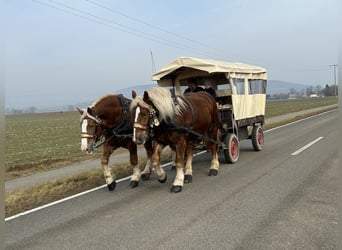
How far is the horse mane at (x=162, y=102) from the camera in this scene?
6.98 m

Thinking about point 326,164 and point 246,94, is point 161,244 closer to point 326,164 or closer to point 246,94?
point 326,164

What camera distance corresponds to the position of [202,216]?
5609mm

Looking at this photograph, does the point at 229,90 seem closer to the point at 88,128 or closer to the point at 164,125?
the point at 164,125

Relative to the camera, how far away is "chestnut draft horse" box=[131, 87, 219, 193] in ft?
22.6

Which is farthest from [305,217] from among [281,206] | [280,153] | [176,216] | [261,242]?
[280,153]

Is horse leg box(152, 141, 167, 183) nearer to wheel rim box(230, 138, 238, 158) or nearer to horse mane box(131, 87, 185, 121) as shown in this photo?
horse mane box(131, 87, 185, 121)

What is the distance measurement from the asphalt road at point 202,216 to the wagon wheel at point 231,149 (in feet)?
3.97

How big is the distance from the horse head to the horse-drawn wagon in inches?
140

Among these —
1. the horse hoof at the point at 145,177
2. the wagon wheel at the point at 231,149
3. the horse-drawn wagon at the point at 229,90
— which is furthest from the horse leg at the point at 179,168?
the wagon wheel at the point at 231,149

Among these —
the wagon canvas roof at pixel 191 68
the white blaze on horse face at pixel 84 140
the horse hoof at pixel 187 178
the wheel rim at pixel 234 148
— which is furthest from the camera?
the wheel rim at pixel 234 148

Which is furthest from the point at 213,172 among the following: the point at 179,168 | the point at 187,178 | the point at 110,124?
the point at 110,124

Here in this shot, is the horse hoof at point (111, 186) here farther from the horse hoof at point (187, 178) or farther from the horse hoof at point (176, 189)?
the horse hoof at point (187, 178)

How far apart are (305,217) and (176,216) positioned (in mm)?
1851

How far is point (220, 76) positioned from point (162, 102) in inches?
185
